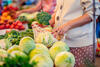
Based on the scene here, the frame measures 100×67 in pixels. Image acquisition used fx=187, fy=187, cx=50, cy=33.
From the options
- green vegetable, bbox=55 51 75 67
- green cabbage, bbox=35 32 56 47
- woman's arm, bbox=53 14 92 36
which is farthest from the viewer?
woman's arm, bbox=53 14 92 36

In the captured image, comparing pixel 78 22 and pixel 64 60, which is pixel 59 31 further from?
pixel 64 60

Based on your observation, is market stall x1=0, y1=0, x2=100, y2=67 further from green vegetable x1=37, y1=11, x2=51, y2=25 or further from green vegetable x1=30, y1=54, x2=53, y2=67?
green vegetable x1=37, y1=11, x2=51, y2=25

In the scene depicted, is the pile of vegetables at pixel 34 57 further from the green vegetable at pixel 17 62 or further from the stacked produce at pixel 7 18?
the stacked produce at pixel 7 18

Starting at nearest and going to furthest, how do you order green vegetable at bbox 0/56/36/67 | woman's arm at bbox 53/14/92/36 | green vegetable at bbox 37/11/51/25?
green vegetable at bbox 0/56/36/67, woman's arm at bbox 53/14/92/36, green vegetable at bbox 37/11/51/25

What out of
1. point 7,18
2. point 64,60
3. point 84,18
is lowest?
point 7,18

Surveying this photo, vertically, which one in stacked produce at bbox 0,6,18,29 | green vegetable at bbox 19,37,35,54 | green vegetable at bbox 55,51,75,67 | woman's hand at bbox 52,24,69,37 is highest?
green vegetable at bbox 19,37,35,54

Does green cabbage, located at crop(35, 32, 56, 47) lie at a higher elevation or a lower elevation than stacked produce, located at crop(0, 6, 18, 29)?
higher

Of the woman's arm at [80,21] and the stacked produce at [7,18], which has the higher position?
the woman's arm at [80,21]

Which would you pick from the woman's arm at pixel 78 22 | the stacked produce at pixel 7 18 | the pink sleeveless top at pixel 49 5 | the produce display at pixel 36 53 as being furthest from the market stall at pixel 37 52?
the stacked produce at pixel 7 18

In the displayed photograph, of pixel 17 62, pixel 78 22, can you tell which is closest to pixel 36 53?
pixel 17 62

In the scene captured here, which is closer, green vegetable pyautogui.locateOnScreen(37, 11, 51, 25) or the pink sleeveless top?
green vegetable pyautogui.locateOnScreen(37, 11, 51, 25)

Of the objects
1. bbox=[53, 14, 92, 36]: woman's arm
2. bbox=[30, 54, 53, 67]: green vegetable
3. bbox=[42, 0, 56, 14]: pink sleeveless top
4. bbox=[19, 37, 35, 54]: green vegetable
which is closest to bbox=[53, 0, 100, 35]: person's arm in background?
bbox=[53, 14, 92, 36]: woman's arm

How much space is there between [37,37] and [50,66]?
0.59 m

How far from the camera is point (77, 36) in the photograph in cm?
183
